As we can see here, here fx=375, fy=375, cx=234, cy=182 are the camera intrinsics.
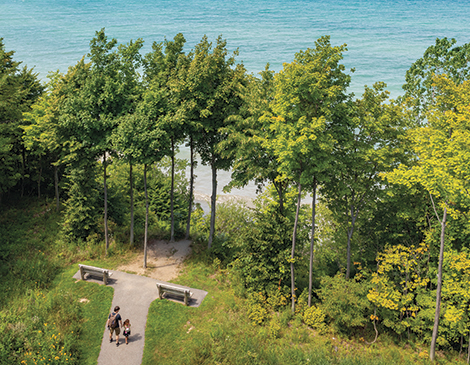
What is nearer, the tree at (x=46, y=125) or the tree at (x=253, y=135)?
the tree at (x=253, y=135)

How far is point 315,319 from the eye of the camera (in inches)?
630

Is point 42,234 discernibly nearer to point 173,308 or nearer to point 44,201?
point 44,201

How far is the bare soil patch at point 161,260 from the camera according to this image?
19.0 meters

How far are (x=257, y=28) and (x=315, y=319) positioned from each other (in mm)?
104242

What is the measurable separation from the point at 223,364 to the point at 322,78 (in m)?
10.9

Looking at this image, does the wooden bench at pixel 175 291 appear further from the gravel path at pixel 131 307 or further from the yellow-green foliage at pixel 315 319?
the yellow-green foliage at pixel 315 319

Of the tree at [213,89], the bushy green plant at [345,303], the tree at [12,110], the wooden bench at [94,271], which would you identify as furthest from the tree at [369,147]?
the tree at [12,110]

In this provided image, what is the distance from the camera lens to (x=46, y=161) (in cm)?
2556

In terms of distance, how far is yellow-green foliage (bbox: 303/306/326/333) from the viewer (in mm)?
15820

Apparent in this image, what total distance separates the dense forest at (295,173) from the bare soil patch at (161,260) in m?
0.91

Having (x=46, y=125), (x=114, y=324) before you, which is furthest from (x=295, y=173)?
(x=46, y=125)

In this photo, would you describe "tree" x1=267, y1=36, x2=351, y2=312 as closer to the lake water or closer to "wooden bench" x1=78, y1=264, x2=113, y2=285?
"wooden bench" x1=78, y1=264, x2=113, y2=285

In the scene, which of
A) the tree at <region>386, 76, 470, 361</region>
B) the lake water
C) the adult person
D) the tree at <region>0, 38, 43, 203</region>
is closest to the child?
the adult person

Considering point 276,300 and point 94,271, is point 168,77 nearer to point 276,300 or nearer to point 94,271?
point 94,271
